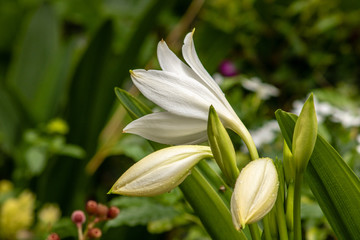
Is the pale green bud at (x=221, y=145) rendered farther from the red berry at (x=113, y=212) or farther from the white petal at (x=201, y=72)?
the red berry at (x=113, y=212)

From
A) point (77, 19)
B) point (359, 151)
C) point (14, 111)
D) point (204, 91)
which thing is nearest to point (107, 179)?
point (14, 111)

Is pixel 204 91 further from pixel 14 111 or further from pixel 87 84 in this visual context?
A: pixel 14 111

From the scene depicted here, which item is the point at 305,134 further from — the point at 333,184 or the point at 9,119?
the point at 9,119

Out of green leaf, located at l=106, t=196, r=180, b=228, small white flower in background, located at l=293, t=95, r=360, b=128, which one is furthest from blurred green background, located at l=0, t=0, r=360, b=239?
green leaf, located at l=106, t=196, r=180, b=228

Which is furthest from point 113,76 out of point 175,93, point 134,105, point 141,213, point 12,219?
point 175,93

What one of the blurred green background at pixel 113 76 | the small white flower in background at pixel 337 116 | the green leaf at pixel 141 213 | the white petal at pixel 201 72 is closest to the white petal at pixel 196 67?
the white petal at pixel 201 72
